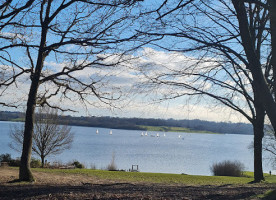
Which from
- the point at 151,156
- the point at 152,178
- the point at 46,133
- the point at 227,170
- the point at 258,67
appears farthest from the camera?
the point at 151,156

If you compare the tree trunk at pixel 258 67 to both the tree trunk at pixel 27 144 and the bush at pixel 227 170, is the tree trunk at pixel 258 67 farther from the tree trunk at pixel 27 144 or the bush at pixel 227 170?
the bush at pixel 227 170

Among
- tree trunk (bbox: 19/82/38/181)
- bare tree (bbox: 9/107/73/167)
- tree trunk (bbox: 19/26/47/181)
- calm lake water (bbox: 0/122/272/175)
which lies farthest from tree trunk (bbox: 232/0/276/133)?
bare tree (bbox: 9/107/73/167)

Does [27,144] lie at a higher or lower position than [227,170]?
higher

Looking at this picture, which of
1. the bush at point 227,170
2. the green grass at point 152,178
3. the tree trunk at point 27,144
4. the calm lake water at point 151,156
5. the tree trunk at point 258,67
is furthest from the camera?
the calm lake water at point 151,156

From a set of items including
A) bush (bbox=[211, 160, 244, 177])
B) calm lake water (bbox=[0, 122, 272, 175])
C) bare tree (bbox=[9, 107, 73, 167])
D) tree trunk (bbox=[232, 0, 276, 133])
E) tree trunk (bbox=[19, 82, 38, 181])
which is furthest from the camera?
calm lake water (bbox=[0, 122, 272, 175])

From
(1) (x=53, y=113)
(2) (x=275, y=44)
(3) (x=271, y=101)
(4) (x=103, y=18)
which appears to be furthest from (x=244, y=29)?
(1) (x=53, y=113)

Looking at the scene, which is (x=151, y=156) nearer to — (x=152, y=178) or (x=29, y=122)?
(x=152, y=178)

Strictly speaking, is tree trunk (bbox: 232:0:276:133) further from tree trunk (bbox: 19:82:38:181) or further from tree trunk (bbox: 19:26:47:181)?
tree trunk (bbox: 19:82:38:181)

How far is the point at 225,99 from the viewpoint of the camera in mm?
16719

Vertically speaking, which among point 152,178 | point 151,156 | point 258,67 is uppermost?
point 258,67

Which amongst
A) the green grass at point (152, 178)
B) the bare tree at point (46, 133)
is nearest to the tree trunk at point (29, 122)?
the green grass at point (152, 178)

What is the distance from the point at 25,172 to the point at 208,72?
8151 mm

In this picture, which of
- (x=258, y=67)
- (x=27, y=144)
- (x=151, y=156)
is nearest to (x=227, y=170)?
(x=151, y=156)

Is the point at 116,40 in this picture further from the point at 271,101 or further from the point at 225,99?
the point at 225,99
